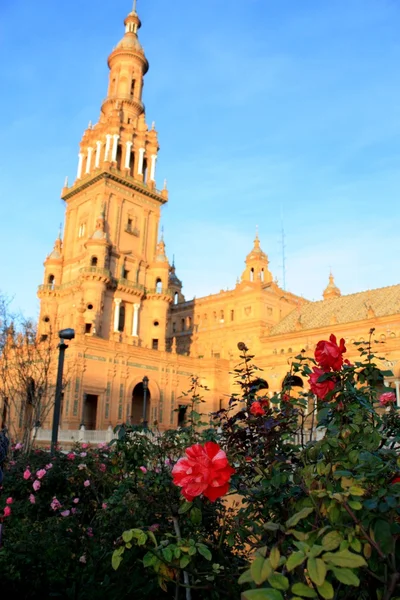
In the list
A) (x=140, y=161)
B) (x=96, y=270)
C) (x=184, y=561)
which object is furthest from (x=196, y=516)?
(x=140, y=161)

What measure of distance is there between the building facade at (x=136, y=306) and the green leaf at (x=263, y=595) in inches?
1267

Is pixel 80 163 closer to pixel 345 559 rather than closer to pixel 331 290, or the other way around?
pixel 331 290

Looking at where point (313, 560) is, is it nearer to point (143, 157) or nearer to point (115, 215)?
point (115, 215)

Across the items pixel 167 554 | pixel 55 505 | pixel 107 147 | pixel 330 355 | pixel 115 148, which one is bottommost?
pixel 55 505

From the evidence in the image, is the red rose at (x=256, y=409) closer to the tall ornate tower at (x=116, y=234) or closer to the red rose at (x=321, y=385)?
the red rose at (x=321, y=385)

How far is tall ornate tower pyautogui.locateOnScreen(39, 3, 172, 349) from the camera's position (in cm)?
4038

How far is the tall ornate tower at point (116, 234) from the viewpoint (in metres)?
40.4

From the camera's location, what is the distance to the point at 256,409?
4.23 m

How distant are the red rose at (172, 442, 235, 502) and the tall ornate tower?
35.0 meters

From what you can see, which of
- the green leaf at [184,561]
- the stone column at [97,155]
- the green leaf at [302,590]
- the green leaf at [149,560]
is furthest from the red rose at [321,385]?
the stone column at [97,155]

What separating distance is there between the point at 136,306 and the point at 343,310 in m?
18.6

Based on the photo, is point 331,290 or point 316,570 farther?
point 331,290

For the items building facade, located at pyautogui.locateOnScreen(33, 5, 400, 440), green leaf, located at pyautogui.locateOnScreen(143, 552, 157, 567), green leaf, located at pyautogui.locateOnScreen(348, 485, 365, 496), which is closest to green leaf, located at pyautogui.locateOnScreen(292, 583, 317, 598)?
green leaf, located at pyautogui.locateOnScreen(348, 485, 365, 496)

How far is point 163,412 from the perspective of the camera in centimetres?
3806
